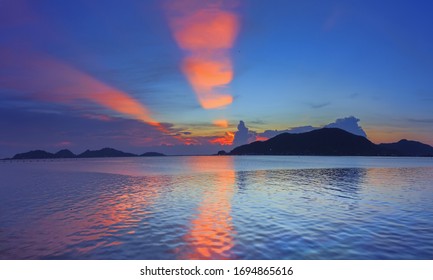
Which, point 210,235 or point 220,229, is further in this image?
point 220,229

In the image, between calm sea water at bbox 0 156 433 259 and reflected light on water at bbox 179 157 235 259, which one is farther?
calm sea water at bbox 0 156 433 259

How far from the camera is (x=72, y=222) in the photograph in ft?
87.9

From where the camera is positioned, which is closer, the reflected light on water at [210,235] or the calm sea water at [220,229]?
the reflected light on water at [210,235]

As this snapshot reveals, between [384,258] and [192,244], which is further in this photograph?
[192,244]

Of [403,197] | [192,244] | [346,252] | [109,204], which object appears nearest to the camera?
[346,252]

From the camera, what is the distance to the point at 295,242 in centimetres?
2006
